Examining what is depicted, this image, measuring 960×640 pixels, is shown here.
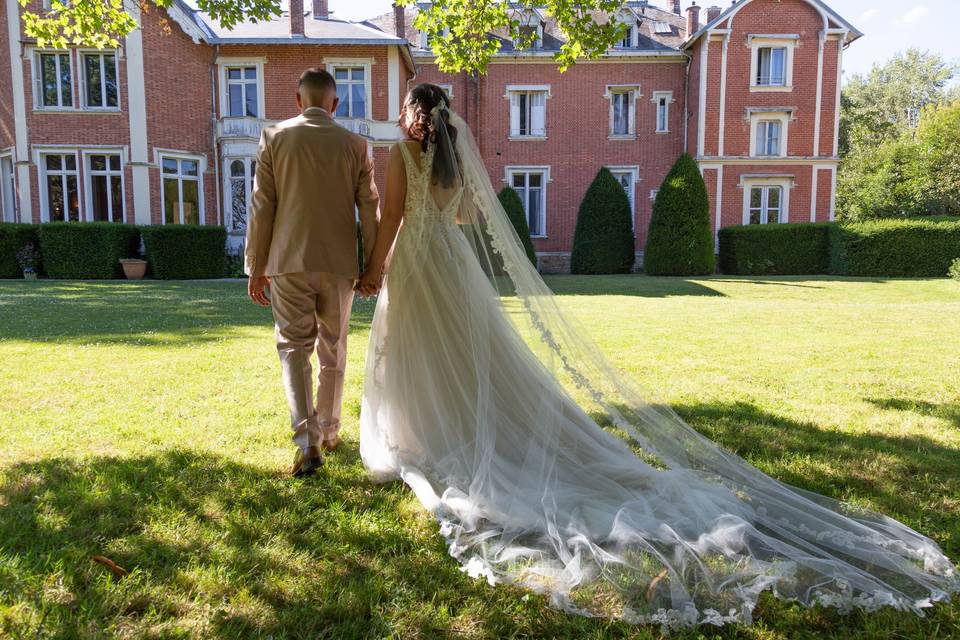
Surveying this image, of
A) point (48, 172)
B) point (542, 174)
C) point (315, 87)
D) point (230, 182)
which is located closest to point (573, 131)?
point (542, 174)

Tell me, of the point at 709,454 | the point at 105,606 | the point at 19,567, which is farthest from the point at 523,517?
the point at 19,567

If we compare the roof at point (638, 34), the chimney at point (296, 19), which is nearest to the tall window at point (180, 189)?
the chimney at point (296, 19)

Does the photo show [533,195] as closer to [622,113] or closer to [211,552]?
[622,113]

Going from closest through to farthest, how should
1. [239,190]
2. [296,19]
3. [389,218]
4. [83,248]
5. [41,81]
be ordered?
[389,218]
[83,248]
[41,81]
[296,19]
[239,190]

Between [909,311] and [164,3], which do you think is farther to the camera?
[909,311]

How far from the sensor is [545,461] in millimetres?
3143

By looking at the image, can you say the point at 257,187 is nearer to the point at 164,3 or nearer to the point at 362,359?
the point at 362,359

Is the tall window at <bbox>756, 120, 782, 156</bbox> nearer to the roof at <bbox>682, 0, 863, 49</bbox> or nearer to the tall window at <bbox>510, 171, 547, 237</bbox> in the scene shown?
the roof at <bbox>682, 0, 863, 49</bbox>

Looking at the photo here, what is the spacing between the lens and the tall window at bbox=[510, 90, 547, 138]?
81.4ft

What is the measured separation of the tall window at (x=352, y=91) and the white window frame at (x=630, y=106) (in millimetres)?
9365

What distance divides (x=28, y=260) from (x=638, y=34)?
2227cm

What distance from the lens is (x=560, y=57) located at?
800 cm

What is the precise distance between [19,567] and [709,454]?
299cm

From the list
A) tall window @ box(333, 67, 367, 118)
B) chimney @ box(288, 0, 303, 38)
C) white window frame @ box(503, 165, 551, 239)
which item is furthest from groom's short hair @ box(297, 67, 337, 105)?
white window frame @ box(503, 165, 551, 239)
